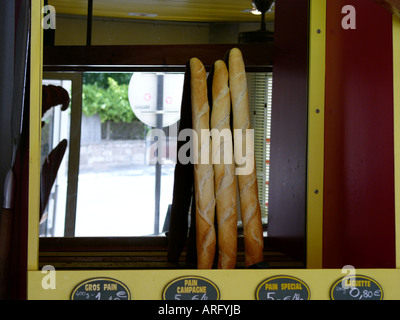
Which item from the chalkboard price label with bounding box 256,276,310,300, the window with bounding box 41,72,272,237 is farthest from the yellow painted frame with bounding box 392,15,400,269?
the window with bounding box 41,72,272,237

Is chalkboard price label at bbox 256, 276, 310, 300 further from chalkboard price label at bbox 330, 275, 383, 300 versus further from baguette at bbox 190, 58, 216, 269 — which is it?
baguette at bbox 190, 58, 216, 269

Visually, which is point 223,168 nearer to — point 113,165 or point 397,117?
point 397,117

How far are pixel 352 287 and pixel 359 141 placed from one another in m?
0.26

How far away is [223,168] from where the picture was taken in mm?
736

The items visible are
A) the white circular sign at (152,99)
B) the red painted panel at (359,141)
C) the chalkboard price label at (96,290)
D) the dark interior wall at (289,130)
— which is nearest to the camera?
the chalkboard price label at (96,290)

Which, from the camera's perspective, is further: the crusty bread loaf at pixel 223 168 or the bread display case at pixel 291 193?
the crusty bread loaf at pixel 223 168

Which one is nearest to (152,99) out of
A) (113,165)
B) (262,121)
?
(113,165)

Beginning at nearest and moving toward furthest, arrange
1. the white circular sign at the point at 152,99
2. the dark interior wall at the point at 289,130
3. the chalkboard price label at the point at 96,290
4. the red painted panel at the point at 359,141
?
the chalkboard price label at the point at 96,290 → the red painted panel at the point at 359,141 → the dark interior wall at the point at 289,130 → the white circular sign at the point at 152,99

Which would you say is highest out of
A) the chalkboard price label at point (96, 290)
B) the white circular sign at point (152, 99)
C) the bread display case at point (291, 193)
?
the white circular sign at point (152, 99)

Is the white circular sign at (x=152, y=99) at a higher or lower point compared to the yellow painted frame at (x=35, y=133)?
higher

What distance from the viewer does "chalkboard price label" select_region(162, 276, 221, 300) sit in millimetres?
564

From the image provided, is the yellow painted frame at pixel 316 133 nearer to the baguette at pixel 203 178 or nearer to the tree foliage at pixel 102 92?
the baguette at pixel 203 178

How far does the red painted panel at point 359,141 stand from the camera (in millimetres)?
691

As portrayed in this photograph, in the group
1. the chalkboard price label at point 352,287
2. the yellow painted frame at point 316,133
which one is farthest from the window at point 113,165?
the chalkboard price label at point 352,287
